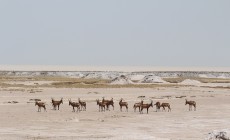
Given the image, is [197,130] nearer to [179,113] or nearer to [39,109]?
[179,113]

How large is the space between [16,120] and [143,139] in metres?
9.98

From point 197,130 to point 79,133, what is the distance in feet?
18.8

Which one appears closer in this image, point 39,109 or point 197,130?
point 197,130

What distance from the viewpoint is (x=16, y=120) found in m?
28.2

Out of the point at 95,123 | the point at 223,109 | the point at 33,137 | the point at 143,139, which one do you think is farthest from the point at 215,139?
the point at 223,109

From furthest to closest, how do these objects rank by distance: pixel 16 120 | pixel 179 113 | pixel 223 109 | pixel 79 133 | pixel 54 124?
pixel 223 109, pixel 179 113, pixel 16 120, pixel 54 124, pixel 79 133

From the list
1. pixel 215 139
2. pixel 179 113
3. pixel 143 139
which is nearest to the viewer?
pixel 215 139

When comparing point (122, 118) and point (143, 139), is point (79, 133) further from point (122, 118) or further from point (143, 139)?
point (122, 118)

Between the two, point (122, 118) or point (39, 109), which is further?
point (39, 109)

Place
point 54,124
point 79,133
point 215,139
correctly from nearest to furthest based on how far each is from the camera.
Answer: point 215,139 < point 79,133 < point 54,124

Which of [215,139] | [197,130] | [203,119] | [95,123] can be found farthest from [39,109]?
[215,139]

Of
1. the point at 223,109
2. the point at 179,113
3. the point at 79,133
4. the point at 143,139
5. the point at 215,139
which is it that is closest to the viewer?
the point at 215,139

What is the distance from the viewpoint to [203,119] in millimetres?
29281

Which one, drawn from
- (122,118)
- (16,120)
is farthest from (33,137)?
(122,118)
